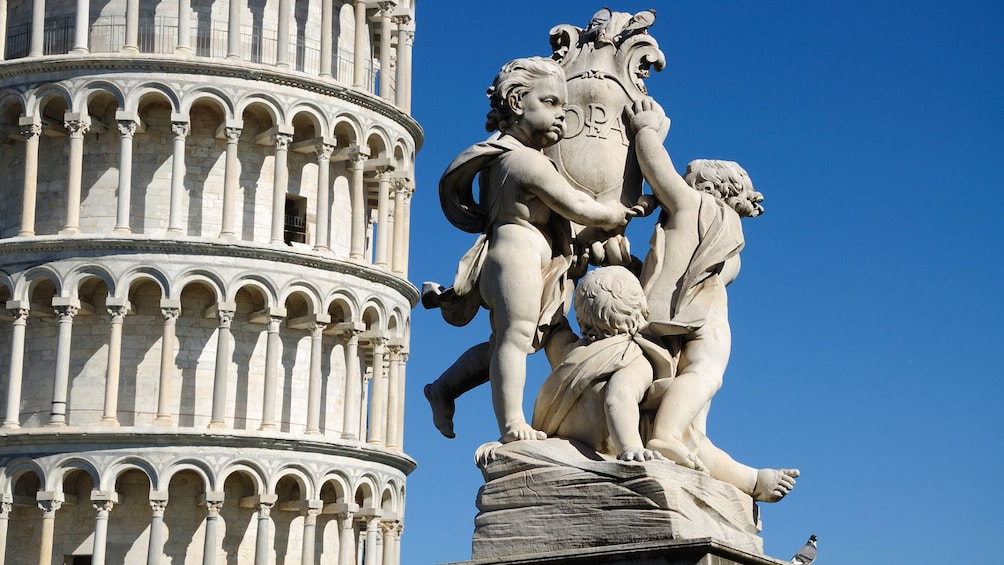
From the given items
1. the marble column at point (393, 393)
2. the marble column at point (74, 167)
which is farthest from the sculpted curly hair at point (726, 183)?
the marble column at point (393, 393)

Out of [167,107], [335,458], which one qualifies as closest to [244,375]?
[335,458]

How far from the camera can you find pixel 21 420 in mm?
52312

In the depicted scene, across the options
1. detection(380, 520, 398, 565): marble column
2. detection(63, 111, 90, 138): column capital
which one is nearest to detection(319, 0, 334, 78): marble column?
detection(63, 111, 90, 138): column capital

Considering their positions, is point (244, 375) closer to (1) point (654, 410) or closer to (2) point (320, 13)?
(2) point (320, 13)

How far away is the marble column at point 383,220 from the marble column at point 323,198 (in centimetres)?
225

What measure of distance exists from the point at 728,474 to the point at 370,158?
4890cm

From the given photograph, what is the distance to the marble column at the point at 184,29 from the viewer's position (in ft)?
176

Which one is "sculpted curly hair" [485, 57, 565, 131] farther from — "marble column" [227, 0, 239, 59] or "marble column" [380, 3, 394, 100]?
"marble column" [380, 3, 394, 100]

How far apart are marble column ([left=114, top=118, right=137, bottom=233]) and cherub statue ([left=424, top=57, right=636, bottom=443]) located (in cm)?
4406

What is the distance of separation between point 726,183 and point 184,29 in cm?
4651

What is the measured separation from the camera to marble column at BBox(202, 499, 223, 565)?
51.7 metres

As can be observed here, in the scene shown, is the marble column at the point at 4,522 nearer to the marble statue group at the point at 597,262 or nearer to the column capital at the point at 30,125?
the column capital at the point at 30,125

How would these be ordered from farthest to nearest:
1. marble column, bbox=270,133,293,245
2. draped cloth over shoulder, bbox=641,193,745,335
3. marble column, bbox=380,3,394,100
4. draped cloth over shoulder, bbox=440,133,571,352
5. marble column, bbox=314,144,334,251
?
marble column, bbox=380,3,394,100
marble column, bbox=314,144,334,251
marble column, bbox=270,133,293,245
draped cloth over shoulder, bbox=440,133,571,352
draped cloth over shoulder, bbox=641,193,745,335

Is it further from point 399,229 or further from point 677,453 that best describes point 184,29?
point 677,453
